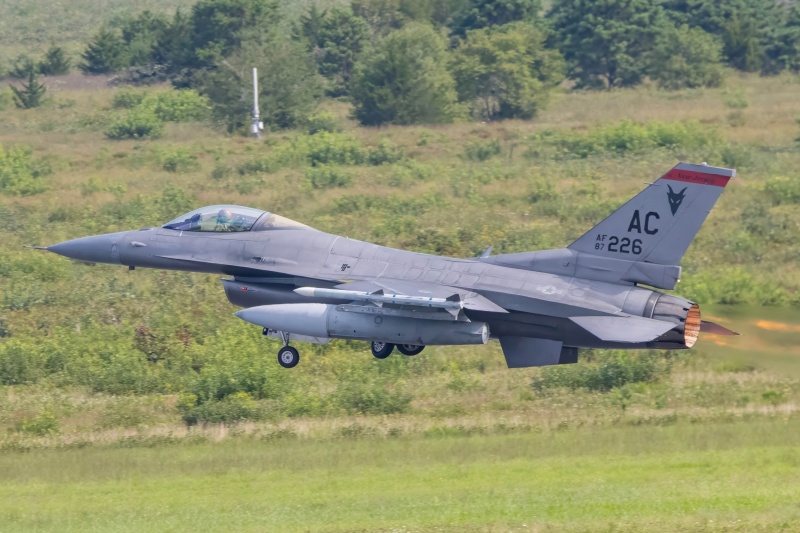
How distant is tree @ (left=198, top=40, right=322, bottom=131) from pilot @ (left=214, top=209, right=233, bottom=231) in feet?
122

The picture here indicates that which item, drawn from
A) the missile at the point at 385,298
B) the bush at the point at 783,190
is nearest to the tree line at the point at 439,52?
the bush at the point at 783,190

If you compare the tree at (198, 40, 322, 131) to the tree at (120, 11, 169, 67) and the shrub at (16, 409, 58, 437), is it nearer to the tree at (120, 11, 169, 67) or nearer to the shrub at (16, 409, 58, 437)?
the tree at (120, 11, 169, 67)

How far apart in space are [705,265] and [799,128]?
21.1 metres

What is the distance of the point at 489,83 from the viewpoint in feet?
214

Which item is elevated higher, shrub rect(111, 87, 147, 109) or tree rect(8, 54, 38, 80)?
tree rect(8, 54, 38, 80)

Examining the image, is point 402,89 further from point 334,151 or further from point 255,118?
point 334,151

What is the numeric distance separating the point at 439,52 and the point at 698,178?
47934mm

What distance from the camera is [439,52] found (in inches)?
2653

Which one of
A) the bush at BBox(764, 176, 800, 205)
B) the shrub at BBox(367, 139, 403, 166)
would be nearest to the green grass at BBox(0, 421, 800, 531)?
the bush at BBox(764, 176, 800, 205)

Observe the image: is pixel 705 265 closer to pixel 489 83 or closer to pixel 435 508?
pixel 435 508

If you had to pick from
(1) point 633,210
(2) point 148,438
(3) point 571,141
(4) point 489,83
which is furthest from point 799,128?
(2) point 148,438

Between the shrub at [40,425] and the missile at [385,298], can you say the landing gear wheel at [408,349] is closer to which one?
the missile at [385,298]

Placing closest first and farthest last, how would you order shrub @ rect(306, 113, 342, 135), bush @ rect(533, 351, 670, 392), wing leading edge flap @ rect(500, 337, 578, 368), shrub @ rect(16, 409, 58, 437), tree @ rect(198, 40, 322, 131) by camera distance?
1. wing leading edge flap @ rect(500, 337, 578, 368)
2. shrub @ rect(16, 409, 58, 437)
3. bush @ rect(533, 351, 670, 392)
4. shrub @ rect(306, 113, 342, 135)
5. tree @ rect(198, 40, 322, 131)

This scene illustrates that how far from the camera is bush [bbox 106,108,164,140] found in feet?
194
